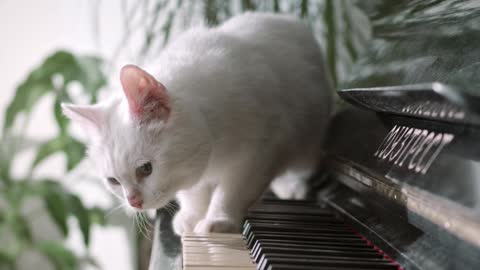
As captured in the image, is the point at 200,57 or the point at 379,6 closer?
the point at 200,57

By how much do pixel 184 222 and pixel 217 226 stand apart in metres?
0.10

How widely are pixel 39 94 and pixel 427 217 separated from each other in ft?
5.36

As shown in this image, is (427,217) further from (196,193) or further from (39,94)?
(39,94)

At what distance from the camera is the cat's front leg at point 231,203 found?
1023mm

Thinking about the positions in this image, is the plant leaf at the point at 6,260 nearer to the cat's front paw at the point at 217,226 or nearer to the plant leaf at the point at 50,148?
the plant leaf at the point at 50,148

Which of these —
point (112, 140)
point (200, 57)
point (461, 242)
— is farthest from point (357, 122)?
point (461, 242)

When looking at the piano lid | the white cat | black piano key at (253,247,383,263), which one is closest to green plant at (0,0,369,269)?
the white cat

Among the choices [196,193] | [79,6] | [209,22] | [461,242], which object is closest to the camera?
[461,242]

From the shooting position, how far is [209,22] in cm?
178

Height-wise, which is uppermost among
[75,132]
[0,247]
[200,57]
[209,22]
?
[200,57]

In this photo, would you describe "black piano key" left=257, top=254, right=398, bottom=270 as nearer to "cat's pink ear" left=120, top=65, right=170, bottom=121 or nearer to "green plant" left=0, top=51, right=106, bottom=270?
"cat's pink ear" left=120, top=65, right=170, bottom=121

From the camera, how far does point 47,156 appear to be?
2.03 m

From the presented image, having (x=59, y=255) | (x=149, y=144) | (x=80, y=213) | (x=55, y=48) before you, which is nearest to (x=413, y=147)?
(x=149, y=144)

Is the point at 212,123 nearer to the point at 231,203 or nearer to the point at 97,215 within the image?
the point at 231,203
